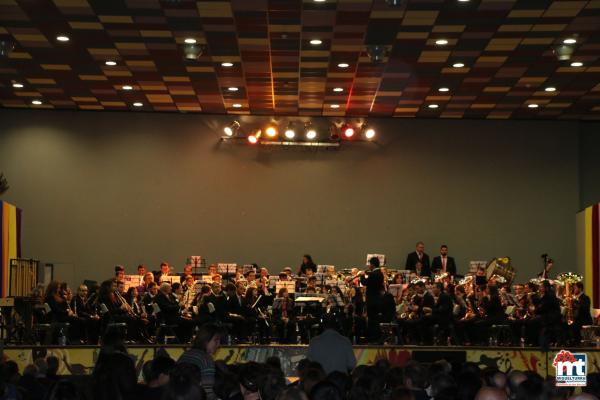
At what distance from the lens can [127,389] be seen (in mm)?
7250

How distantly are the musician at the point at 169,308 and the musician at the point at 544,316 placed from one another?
666cm

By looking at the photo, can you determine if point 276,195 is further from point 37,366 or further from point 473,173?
point 37,366

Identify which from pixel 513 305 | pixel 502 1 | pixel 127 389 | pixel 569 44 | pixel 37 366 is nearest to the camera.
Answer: pixel 127 389

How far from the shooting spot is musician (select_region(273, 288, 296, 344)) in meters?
20.1

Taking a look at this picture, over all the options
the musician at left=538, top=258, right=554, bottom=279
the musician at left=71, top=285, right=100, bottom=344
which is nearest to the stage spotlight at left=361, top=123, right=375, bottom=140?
the musician at left=538, top=258, right=554, bottom=279

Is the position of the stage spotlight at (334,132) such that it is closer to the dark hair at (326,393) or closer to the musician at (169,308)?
the musician at (169,308)

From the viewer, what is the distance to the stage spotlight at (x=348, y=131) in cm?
2468

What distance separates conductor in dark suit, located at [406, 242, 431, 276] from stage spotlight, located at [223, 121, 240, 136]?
5.35 metres

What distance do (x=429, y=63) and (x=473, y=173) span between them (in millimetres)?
6019

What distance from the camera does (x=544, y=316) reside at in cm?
1884

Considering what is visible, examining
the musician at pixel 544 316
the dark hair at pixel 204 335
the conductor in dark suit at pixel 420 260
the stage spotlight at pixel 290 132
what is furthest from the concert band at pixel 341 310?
the dark hair at pixel 204 335

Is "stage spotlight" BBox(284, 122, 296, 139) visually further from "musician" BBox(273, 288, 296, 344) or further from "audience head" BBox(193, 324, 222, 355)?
"audience head" BBox(193, 324, 222, 355)

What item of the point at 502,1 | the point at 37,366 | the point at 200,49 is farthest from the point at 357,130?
the point at 37,366

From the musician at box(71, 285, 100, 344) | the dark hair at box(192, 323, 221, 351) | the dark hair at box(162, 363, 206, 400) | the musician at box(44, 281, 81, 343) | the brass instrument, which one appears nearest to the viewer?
the dark hair at box(162, 363, 206, 400)
